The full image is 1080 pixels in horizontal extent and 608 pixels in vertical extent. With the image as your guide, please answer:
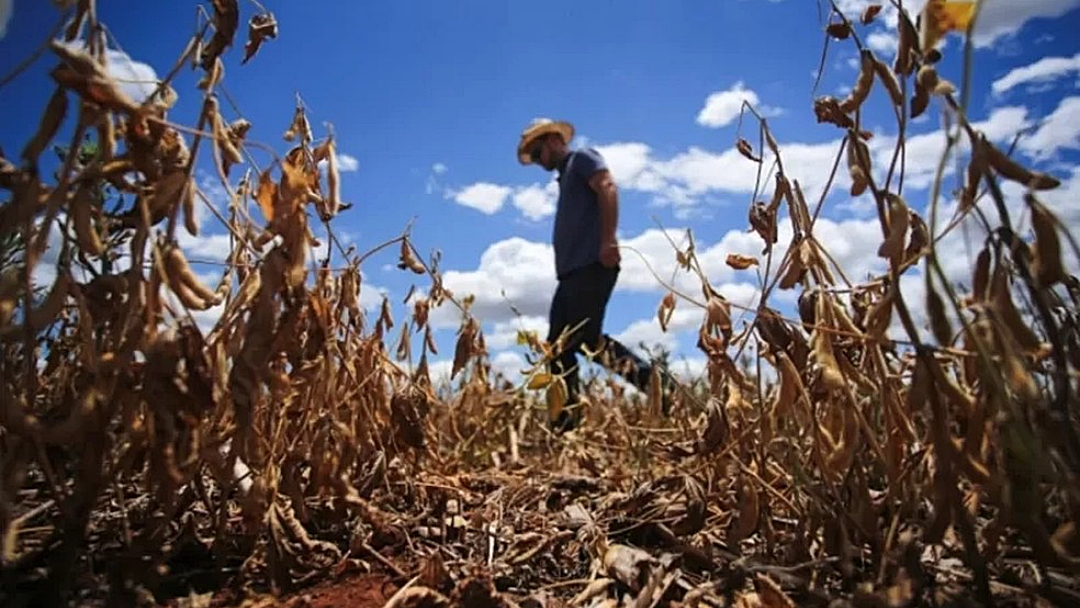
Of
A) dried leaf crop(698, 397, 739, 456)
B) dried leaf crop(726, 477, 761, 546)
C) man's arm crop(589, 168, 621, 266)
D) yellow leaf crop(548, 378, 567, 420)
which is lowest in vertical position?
dried leaf crop(726, 477, 761, 546)

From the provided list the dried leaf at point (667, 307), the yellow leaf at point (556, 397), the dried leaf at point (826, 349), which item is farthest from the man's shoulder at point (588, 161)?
the dried leaf at point (826, 349)

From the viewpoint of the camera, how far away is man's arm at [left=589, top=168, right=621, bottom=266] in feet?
12.6

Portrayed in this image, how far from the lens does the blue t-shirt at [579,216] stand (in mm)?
3998

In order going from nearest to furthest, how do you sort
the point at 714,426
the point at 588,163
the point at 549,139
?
the point at 714,426 < the point at 588,163 < the point at 549,139

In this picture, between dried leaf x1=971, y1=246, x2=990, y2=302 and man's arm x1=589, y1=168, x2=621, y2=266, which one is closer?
dried leaf x1=971, y1=246, x2=990, y2=302

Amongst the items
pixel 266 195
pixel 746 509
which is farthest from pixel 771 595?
pixel 266 195

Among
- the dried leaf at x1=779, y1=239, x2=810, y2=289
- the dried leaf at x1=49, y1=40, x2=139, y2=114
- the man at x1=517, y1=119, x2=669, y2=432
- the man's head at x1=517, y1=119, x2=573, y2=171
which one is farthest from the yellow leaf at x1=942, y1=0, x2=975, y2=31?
the man's head at x1=517, y1=119, x2=573, y2=171

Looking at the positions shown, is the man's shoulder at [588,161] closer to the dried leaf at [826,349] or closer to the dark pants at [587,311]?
the dark pants at [587,311]

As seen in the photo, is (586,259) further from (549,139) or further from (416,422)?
(416,422)

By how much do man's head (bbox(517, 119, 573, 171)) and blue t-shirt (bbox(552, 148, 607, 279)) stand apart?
0.30 meters

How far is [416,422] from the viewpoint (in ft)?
4.63

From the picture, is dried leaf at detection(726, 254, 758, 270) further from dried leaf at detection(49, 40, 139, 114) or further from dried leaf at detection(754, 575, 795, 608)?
dried leaf at detection(49, 40, 139, 114)

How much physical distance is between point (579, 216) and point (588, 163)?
0.95ft

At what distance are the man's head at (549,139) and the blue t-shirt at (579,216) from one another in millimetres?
296
